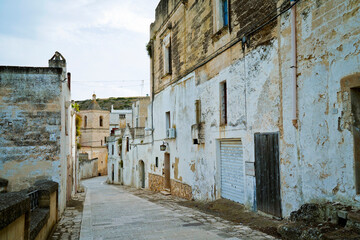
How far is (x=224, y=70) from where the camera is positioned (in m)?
9.68

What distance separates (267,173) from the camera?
7430 millimetres

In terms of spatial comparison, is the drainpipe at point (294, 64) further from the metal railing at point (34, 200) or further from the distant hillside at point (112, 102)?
the distant hillside at point (112, 102)

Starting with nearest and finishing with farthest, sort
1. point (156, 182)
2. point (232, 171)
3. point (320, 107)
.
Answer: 1. point (320, 107)
2. point (232, 171)
3. point (156, 182)

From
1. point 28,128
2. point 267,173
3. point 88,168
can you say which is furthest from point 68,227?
point 88,168

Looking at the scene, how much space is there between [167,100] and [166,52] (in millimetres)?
2558

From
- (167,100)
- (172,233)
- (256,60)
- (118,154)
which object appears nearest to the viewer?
(172,233)

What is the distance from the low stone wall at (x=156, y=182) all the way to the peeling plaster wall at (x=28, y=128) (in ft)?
24.4

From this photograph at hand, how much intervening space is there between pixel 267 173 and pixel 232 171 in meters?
1.99

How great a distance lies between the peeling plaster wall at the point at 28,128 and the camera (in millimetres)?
9469

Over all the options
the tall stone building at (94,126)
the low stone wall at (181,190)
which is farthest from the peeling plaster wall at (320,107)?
the tall stone building at (94,126)

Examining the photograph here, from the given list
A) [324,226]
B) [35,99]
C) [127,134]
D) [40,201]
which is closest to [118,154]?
[127,134]

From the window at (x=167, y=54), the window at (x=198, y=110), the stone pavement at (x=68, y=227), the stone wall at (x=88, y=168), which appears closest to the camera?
the stone pavement at (x=68, y=227)

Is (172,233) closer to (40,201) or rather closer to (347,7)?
(40,201)

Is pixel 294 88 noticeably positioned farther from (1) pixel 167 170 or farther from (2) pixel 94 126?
(2) pixel 94 126
